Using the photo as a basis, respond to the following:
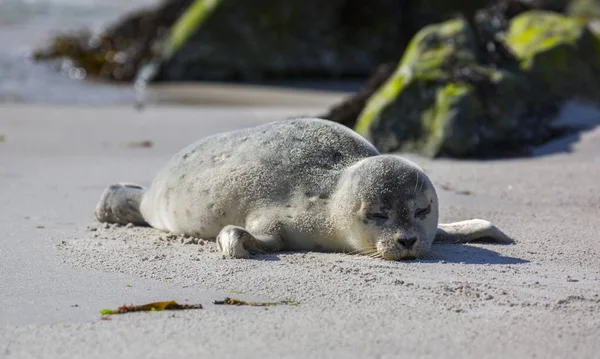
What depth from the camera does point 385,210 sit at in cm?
460

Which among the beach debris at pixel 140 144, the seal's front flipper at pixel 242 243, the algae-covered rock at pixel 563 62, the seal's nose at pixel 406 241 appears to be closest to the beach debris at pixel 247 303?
the seal's front flipper at pixel 242 243

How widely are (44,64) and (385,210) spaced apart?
11.0m

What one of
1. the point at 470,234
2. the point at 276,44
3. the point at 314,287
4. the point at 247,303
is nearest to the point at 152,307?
the point at 247,303

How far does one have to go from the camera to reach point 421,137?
796 centimetres

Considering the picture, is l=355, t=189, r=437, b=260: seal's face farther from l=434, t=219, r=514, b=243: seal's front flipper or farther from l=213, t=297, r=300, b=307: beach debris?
l=213, t=297, r=300, b=307: beach debris

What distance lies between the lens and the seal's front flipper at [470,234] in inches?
199

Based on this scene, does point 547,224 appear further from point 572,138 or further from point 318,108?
point 318,108

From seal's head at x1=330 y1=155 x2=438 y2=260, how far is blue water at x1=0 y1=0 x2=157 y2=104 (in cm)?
760

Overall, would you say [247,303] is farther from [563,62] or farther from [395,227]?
[563,62]

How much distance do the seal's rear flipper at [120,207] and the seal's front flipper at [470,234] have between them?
1.76m

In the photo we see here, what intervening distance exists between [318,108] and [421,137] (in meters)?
3.24

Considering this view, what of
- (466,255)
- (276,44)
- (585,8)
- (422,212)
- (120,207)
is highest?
(585,8)

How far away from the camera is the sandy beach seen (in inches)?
132

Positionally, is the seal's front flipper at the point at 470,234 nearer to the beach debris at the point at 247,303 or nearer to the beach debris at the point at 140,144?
the beach debris at the point at 247,303
